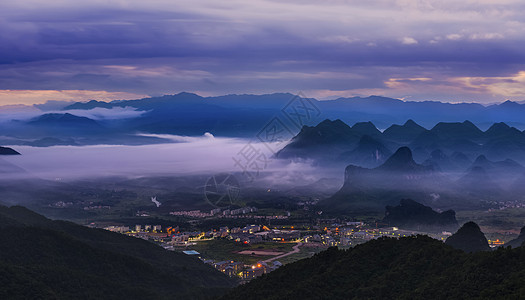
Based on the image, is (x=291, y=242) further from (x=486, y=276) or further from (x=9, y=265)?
(x=486, y=276)

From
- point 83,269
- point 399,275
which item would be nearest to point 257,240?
point 83,269

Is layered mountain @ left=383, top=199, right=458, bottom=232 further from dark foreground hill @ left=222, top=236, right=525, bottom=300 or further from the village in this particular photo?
dark foreground hill @ left=222, top=236, right=525, bottom=300

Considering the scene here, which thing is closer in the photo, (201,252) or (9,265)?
(9,265)

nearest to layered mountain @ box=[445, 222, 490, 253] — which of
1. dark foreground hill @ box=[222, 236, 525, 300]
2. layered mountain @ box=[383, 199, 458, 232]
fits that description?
layered mountain @ box=[383, 199, 458, 232]

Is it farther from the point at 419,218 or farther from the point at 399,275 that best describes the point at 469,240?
the point at 419,218

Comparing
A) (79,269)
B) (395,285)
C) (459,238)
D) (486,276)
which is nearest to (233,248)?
(459,238)

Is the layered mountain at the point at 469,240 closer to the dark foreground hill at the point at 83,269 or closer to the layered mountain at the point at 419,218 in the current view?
the dark foreground hill at the point at 83,269
